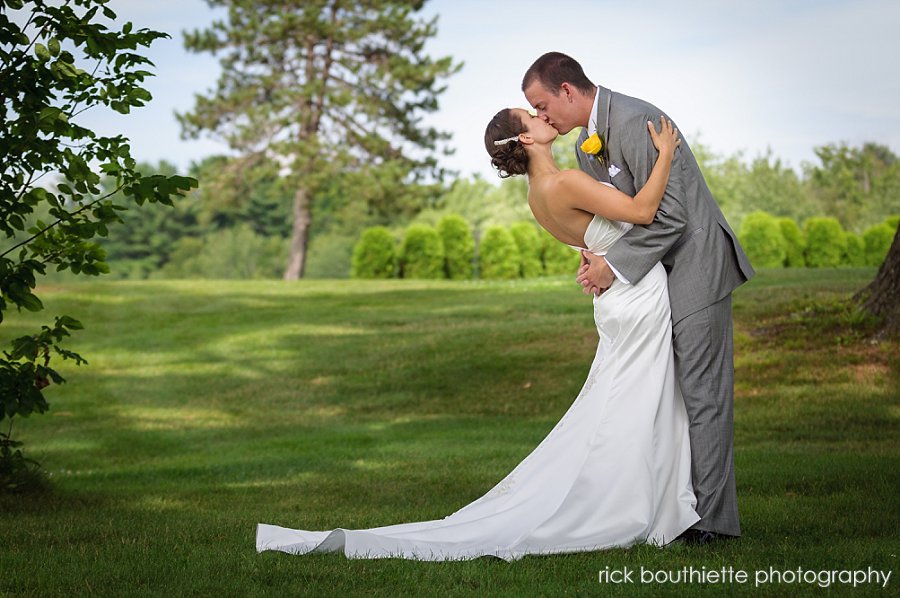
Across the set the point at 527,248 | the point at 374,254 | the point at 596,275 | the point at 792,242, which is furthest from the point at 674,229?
the point at 792,242

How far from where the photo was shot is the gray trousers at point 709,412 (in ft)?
14.6

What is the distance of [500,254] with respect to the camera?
32906mm

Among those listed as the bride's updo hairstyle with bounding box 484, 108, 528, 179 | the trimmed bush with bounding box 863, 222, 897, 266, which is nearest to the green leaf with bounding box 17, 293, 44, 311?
the bride's updo hairstyle with bounding box 484, 108, 528, 179

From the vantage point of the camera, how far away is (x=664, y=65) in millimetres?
39062

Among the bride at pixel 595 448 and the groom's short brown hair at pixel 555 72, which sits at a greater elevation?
the groom's short brown hair at pixel 555 72

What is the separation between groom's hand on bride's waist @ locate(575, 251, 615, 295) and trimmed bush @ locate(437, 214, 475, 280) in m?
27.9

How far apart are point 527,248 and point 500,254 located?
1014 mm

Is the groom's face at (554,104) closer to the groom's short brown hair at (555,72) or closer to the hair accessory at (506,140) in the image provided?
the groom's short brown hair at (555,72)

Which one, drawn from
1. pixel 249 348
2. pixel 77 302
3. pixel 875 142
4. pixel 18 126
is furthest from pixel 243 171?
pixel 875 142

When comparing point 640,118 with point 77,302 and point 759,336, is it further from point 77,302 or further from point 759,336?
point 77,302

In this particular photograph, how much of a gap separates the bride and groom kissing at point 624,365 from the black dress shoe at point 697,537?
1cm

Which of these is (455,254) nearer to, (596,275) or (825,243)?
(825,243)

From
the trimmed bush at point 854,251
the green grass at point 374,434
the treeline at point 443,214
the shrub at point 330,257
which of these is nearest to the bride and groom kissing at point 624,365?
the green grass at point 374,434

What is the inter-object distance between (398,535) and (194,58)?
30971mm
